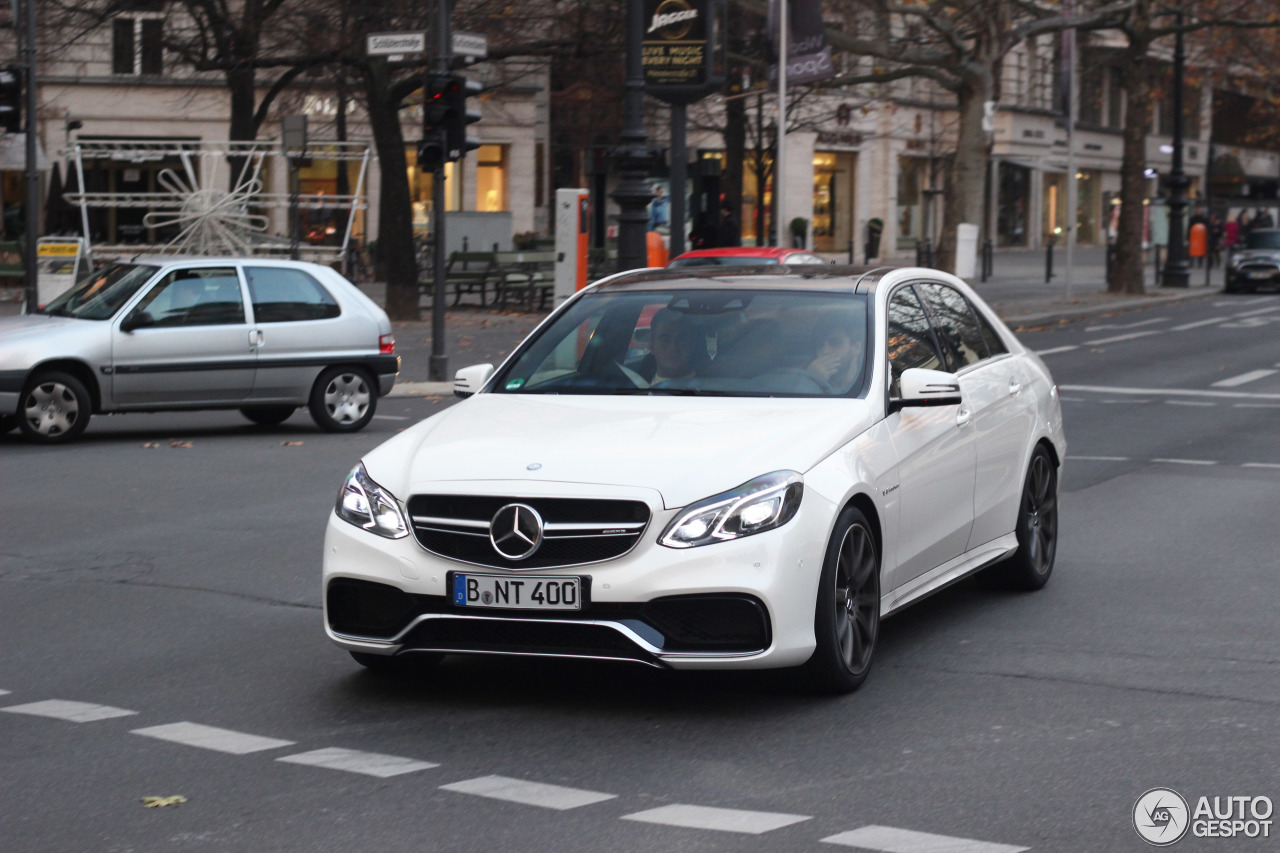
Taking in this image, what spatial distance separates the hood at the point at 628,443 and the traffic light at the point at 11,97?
1596 centimetres

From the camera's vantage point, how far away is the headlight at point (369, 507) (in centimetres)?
589

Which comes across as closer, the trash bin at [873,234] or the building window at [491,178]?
the trash bin at [873,234]

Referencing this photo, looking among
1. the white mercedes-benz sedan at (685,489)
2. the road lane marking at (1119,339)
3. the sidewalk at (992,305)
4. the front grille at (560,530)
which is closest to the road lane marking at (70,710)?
the white mercedes-benz sedan at (685,489)

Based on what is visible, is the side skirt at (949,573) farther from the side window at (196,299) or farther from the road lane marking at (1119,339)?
the road lane marking at (1119,339)

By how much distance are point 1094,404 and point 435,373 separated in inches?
276

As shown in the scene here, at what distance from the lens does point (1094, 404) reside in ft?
58.4

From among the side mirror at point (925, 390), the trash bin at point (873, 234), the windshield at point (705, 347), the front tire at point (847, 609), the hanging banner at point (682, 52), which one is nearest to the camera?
the front tire at point (847, 609)

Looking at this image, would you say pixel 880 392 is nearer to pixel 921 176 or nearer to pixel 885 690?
pixel 885 690

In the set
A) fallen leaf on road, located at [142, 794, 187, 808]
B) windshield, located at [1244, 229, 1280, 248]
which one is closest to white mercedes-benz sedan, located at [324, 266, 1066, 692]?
fallen leaf on road, located at [142, 794, 187, 808]

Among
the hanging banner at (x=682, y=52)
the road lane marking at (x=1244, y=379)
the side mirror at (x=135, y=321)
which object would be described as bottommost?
the road lane marking at (x=1244, y=379)

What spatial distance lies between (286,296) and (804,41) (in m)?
13.3

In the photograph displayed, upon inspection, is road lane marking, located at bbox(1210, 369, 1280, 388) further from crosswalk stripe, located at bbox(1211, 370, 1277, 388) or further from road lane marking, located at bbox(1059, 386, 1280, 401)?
road lane marking, located at bbox(1059, 386, 1280, 401)

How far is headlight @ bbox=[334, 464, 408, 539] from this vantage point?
5.89 metres

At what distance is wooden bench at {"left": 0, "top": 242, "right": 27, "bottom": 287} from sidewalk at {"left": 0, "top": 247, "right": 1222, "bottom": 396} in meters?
0.42
